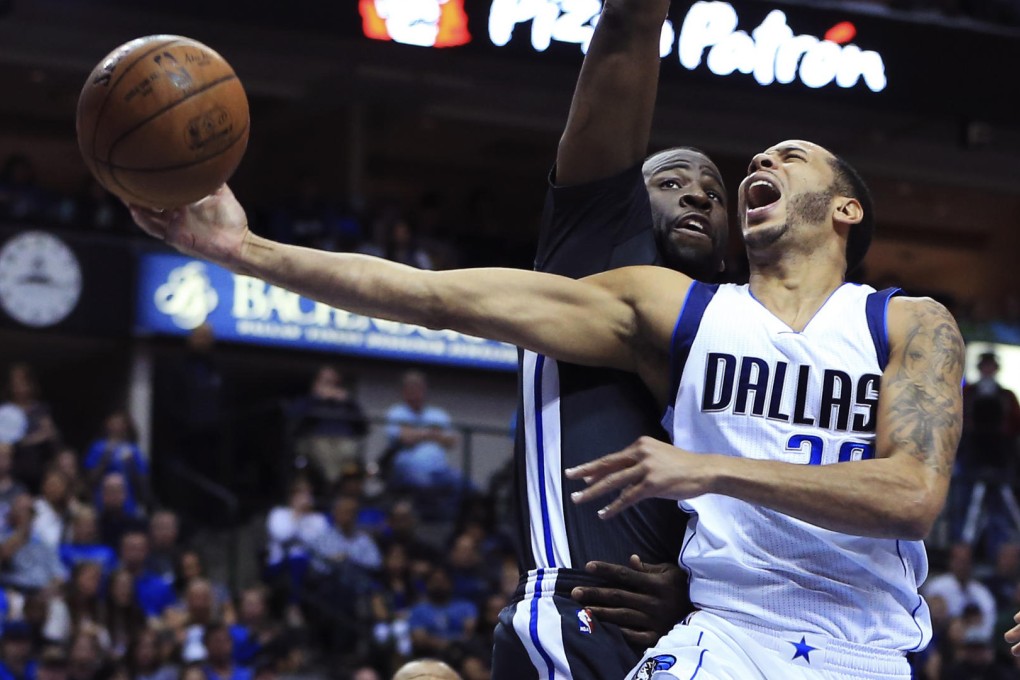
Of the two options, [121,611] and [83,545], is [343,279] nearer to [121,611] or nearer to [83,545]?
[121,611]

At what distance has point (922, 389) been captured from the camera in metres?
3.30

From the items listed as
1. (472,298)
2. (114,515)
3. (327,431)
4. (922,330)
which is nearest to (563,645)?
(472,298)

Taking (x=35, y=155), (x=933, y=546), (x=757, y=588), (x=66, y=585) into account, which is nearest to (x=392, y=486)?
(x=66, y=585)

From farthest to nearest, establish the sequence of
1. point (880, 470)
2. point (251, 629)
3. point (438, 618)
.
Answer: point (438, 618), point (251, 629), point (880, 470)

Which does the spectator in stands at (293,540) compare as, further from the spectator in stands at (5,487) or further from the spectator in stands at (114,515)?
the spectator in stands at (5,487)

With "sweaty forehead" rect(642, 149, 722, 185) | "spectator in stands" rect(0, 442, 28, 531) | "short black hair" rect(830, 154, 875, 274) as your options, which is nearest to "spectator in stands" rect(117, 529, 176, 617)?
"spectator in stands" rect(0, 442, 28, 531)

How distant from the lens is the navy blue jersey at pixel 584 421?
3604mm

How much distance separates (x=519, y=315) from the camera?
3477 millimetres

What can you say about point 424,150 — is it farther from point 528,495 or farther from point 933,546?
point 528,495

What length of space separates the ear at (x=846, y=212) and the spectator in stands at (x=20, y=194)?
41.3 ft

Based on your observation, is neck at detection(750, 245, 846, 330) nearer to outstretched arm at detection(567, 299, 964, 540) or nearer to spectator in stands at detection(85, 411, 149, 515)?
outstretched arm at detection(567, 299, 964, 540)

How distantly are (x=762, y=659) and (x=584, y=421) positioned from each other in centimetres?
70

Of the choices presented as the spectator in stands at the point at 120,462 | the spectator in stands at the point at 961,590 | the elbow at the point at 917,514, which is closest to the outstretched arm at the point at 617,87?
the elbow at the point at 917,514

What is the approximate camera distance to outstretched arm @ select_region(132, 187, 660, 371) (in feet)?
11.3
